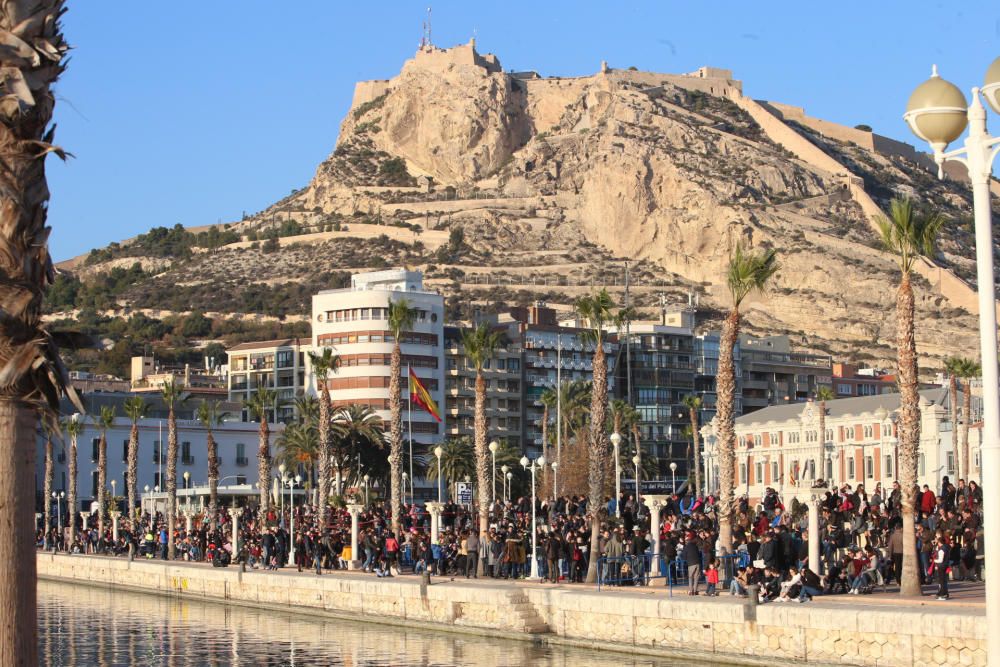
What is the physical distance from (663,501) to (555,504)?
11873 millimetres

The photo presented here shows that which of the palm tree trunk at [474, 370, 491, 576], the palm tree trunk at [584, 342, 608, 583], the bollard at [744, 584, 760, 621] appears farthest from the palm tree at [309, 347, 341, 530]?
the bollard at [744, 584, 760, 621]

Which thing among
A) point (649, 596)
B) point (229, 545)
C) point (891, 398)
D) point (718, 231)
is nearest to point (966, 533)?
point (649, 596)

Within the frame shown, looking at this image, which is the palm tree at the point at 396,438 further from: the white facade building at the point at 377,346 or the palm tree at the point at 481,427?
the white facade building at the point at 377,346

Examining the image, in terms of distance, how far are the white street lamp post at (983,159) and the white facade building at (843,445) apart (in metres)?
60.6

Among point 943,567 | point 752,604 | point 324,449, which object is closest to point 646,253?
point 324,449

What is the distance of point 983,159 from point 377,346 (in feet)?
300

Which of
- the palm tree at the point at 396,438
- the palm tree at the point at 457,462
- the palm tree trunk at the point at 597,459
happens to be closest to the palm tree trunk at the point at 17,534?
the palm tree trunk at the point at 597,459

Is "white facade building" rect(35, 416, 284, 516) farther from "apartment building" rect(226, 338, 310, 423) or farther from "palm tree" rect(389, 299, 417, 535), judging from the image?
"palm tree" rect(389, 299, 417, 535)

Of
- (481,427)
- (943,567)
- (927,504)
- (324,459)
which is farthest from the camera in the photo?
(324,459)

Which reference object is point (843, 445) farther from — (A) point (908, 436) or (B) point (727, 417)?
(A) point (908, 436)

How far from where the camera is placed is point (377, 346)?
100 metres

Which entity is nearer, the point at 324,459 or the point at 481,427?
the point at 481,427

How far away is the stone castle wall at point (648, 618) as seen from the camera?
20.8 metres

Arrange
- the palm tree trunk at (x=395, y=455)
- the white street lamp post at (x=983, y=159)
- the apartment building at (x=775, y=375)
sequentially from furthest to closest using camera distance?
the apartment building at (x=775, y=375)
the palm tree trunk at (x=395, y=455)
the white street lamp post at (x=983, y=159)
